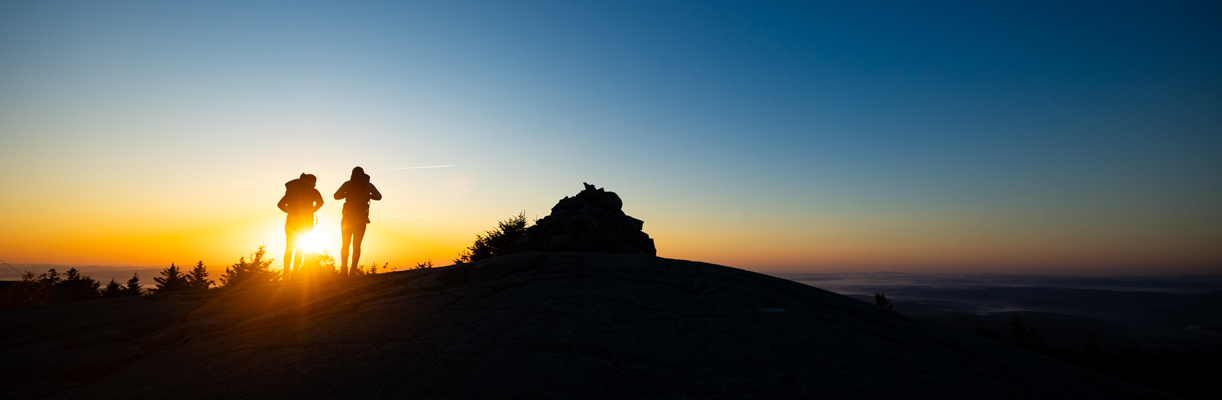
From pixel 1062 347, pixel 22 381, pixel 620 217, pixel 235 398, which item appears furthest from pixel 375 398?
pixel 1062 347

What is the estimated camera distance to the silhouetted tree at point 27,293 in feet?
70.2

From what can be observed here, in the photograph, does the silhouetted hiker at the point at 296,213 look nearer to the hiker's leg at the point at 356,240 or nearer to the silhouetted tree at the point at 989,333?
the hiker's leg at the point at 356,240

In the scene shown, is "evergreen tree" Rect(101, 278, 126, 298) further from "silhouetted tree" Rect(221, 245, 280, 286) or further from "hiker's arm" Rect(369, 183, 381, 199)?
"hiker's arm" Rect(369, 183, 381, 199)

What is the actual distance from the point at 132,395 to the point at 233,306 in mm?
4564

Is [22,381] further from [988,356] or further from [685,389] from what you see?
[988,356]

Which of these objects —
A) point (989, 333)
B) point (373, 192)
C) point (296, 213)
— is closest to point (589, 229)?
point (373, 192)

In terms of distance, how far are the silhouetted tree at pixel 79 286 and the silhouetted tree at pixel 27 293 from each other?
3.13ft

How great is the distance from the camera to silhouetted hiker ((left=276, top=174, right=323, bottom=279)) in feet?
39.4

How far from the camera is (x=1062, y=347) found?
48.8 feet

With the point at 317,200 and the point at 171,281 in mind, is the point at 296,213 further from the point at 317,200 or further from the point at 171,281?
the point at 171,281

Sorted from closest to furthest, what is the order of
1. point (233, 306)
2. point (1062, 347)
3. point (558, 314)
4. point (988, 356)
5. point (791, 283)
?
point (558, 314), point (988, 356), point (233, 306), point (791, 283), point (1062, 347)

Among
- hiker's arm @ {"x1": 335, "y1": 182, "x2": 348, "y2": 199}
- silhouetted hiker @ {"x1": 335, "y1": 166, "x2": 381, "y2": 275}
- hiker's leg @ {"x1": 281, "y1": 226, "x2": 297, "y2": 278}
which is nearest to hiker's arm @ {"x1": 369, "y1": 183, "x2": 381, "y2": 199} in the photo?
silhouetted hiker @ {"x1": 335, "y1": 166, "x2": 381, "y2": 275}

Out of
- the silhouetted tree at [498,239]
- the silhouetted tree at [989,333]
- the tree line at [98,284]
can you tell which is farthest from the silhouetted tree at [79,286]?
the silhouetted tree at [989,333]

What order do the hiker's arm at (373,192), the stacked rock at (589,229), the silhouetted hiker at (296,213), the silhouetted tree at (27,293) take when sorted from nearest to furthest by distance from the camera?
the silhouetted hiker at (296,213) → the hiker's arm at (373,192) → the stacked rock at (589,229) → the silhouetted tree at (27,293)
